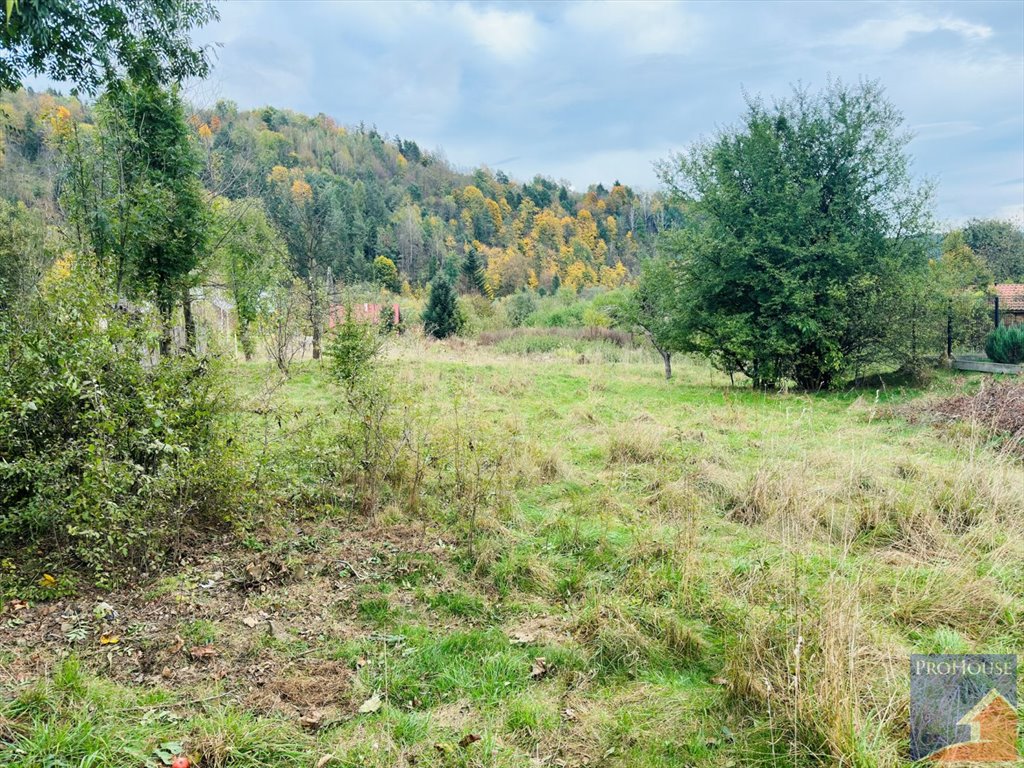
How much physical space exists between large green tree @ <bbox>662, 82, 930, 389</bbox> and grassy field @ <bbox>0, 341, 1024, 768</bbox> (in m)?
7.30

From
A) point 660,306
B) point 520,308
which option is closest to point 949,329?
point 660,306

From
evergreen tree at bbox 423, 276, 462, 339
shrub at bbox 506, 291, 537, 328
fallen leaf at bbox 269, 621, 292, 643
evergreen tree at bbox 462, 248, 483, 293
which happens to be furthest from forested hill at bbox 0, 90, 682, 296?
fallen leaf at bbox 269, 621, 292, 643

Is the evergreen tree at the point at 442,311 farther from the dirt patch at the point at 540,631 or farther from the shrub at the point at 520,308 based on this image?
the dirt patch at the point at 540,631

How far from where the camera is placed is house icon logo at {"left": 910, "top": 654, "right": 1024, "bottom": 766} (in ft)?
7.05

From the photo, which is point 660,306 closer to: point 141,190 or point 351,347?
point 351,347

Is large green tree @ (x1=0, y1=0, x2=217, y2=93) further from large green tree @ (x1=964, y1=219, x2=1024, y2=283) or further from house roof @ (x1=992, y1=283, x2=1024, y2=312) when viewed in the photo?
large green tree @ (x1=964, y1=219, x2=1024, y2=283)

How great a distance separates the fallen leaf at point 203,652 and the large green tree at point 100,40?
4021mm

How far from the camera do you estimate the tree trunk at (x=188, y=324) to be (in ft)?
15.9

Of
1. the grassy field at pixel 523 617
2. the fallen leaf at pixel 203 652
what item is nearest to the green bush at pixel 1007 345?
the grassy field at pixel 523 617

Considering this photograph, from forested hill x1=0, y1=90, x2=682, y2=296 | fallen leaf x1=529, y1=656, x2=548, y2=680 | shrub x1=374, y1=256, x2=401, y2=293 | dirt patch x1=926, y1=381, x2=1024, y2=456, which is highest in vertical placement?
forested hill x1=0, y1=90, x2=682, y2=296

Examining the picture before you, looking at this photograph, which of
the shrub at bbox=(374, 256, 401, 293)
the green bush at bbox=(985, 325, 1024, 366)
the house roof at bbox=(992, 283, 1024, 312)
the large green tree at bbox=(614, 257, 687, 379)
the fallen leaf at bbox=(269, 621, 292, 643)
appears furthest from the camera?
the shrub at bbox=(374, 256, 401, 293)

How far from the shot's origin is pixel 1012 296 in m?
25.0

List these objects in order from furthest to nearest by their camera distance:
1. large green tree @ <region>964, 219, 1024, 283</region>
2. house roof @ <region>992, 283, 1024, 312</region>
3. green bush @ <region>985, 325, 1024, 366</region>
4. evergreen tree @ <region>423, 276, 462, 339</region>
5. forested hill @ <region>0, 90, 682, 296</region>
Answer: forested hill @ <region>0, 90, 682, 296</region>
large green tree @ <region>964, 219, 1024, 283</region>
evergreen tree @ <region>423, 276, 462, 339</region>
house roof @ <region>992, 283, 1024, 312</region>
green bush @ <region>985, 325, 1024, 366</region>

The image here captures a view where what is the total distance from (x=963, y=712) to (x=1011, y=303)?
30.2 meters
